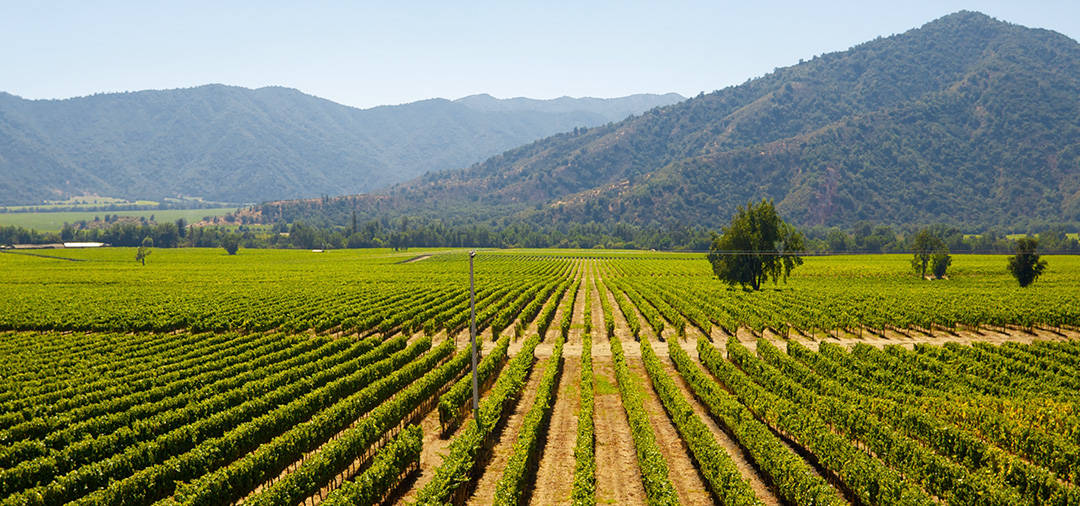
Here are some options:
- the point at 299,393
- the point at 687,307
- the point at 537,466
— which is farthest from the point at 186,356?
the point at 687,307

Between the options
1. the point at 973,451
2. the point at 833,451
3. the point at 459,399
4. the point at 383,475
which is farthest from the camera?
the point at 459,399

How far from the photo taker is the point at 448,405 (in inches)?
1126

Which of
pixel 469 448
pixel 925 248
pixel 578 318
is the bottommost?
pixel 578 318

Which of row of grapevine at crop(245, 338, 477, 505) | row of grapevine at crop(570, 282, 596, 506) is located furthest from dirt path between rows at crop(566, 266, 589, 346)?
row of grapevine at crop(245, 338, 477, 505)

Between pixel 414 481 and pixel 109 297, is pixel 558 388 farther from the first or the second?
pixel 109 297

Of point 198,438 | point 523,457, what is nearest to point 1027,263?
point 523,457

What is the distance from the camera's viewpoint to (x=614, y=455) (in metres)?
25.3

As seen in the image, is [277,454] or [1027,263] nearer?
[277,454]

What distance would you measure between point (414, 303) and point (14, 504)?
53910 millimetres

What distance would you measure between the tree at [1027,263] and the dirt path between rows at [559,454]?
7996cm

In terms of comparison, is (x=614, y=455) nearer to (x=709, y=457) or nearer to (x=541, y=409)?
(x=541, y=409)

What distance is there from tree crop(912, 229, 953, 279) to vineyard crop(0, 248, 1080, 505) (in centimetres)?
4455

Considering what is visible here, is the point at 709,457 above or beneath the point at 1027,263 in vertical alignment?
beneath

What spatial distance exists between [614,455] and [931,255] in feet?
354
